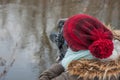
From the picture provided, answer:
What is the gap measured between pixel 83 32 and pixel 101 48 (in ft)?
0.53

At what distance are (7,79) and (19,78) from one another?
20cm

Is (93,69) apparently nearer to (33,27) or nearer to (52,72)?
(52,72)

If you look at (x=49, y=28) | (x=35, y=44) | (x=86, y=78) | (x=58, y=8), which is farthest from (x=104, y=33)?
(x=58, y=8)

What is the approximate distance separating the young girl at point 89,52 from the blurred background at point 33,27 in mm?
3556

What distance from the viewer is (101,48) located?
2746 millimetres

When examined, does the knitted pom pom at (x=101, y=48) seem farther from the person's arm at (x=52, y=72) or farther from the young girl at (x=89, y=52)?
the person's arm at (x=52, y=72)

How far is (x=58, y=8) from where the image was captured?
12.7 m

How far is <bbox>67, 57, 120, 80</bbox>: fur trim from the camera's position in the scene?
275 centimetres

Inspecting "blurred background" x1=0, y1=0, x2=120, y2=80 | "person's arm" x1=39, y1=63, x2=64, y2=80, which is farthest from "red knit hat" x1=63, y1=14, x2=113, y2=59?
"blurred background" x1=0, y1=0, x2=120, y2=80

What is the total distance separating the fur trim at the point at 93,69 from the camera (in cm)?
275

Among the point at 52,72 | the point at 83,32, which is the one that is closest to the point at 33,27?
the point at 52,72

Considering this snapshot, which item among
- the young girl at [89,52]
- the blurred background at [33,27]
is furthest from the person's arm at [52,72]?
the blurred background at [33,27]

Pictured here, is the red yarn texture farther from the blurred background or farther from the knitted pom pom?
the blurred background

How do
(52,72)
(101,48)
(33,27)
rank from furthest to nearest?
(33,27) < (52,72) < (101,48)
